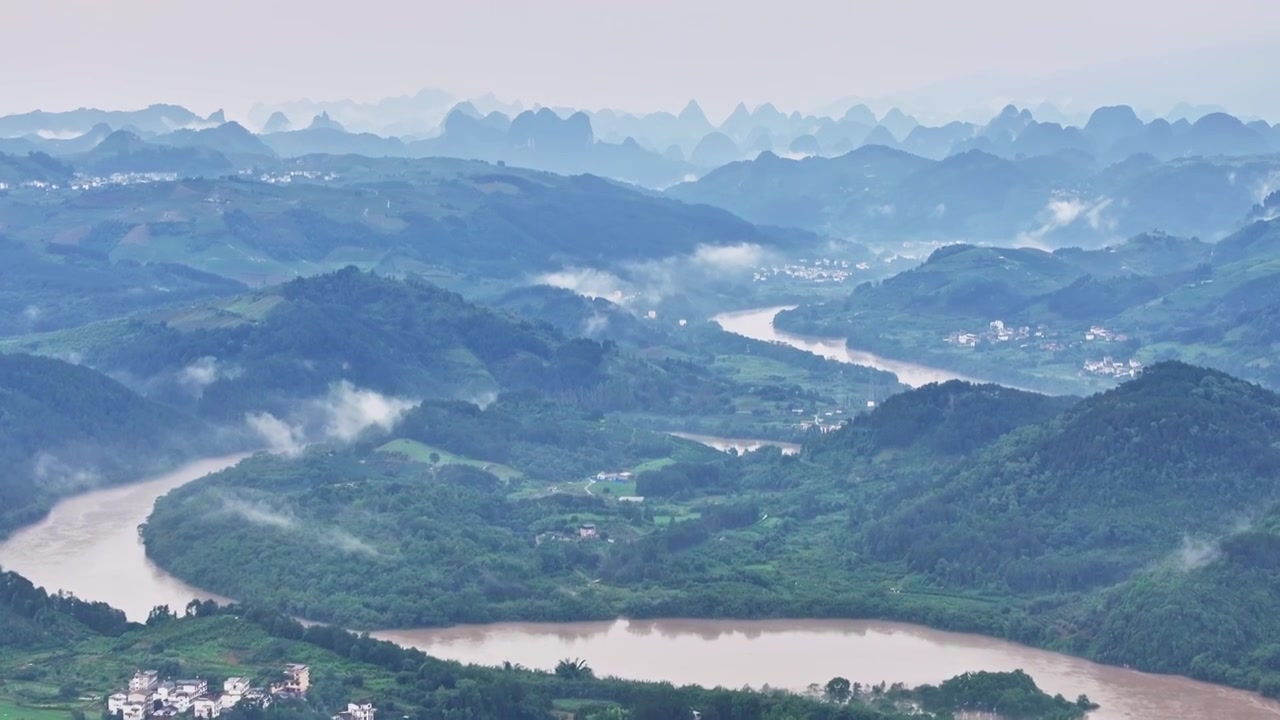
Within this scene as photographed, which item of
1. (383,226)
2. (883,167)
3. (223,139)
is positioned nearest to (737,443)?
(383,226)

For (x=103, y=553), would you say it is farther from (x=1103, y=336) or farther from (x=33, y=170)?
(x=33, y=170)

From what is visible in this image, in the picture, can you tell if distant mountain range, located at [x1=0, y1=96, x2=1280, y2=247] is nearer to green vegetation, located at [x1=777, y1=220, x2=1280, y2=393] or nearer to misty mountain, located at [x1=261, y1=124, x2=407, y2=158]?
misty mountain, located at [x1=261, y1=124, x2=407, y2=158]

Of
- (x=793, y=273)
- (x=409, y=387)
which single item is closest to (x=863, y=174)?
(x=793, y=273)

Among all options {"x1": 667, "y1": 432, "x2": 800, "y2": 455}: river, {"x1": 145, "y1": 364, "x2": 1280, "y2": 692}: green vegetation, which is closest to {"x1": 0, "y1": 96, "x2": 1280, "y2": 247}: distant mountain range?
{"x1": 667, "y1": 432, "x2": 800, "y2": 455}: river

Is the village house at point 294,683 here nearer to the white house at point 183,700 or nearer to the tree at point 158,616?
the white house at point 183,700

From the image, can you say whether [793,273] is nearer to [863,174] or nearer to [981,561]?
[863,174]

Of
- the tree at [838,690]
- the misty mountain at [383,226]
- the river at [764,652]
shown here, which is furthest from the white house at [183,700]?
the misty mountain at [383,226]
